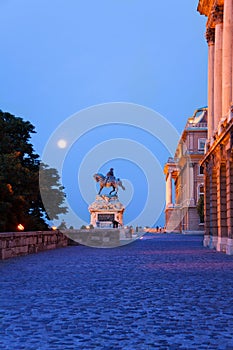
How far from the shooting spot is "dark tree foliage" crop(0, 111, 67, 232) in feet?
99.4

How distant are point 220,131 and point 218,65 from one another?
270 inches

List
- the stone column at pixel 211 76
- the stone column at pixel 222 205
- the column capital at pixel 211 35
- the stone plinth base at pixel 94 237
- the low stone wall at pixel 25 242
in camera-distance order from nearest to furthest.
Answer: the low stone wall at pixel 25 242 → the stone column at pixel 222 205 → the stone column at pixel 211 76 → the column capital at pixel 211 35 → the stone plinth base at pixel 94 237

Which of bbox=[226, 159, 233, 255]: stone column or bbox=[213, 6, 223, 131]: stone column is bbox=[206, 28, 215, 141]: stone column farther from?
bbox=[226, 159, 233, 255]: stone column

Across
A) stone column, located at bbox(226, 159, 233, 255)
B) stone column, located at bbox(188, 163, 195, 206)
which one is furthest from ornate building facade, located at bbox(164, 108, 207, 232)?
stone column, located at bbox(226, 159, 233, 255)

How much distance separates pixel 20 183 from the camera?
32406 millimetres

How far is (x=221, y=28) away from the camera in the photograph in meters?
36.4

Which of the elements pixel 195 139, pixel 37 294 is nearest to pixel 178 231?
pixel 195 139

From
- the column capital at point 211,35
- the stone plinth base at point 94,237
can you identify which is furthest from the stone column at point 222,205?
the column capital at point 211,35

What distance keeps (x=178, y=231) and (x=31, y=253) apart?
3186 inches

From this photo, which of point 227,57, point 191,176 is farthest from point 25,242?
point 191,176

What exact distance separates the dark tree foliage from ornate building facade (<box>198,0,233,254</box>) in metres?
11.0

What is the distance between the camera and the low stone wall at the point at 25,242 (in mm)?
23673

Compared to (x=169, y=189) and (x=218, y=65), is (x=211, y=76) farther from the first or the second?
(x=169, y=189)

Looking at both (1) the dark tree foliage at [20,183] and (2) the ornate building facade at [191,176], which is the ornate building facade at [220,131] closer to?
(1) the dark tree foliage at [20,183]
